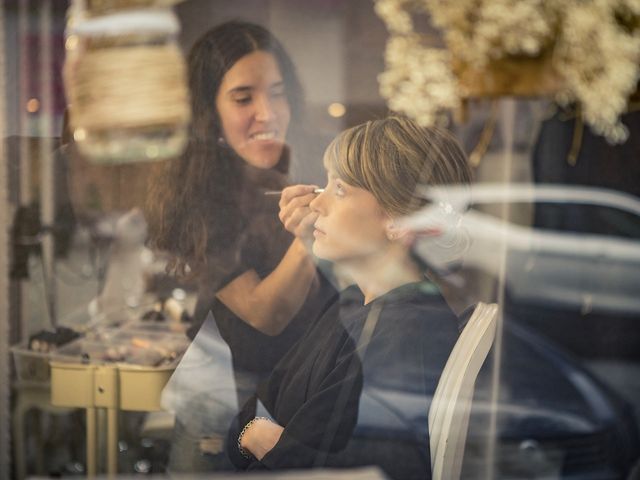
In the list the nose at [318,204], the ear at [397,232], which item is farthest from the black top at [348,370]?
the nose at [318,204]

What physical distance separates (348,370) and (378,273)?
0.89 feet

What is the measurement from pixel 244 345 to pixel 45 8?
1023 mm

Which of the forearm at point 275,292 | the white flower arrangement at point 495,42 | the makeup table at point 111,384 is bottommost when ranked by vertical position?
the makeup table at point 111,384

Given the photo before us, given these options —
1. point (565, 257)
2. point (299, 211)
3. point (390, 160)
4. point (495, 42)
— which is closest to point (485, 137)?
point (495, 42)

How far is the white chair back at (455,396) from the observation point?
2.03 metres

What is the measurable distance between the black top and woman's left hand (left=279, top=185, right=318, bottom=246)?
204 mm

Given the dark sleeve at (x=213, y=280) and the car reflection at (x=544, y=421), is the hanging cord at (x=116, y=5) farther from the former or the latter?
the car reflection at (x=544, y=421)

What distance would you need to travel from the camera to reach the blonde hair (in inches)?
79.4

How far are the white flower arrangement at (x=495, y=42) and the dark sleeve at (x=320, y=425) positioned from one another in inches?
28.8

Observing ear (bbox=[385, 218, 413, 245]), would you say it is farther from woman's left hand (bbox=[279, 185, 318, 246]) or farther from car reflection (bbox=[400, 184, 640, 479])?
car reflection (bbox=[400, 184, 640, 479])

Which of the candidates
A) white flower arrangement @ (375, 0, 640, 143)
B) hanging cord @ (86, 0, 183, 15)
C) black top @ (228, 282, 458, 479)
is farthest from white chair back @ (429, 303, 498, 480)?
hanging cord @ (86, 0, 183, 15)

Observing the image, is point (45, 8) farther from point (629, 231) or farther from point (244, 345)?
point (629, 231)

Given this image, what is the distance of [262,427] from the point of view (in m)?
2.08

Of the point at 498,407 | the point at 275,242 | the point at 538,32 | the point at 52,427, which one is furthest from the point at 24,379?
the point at 538,32
